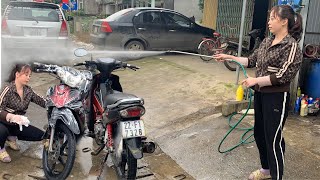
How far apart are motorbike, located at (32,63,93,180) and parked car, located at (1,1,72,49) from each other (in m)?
5.47

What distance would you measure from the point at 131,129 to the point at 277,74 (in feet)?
4.64

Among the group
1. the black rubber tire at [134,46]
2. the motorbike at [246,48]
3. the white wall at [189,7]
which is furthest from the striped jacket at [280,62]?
the white wall at [189,7]

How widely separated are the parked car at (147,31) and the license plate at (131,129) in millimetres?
7482

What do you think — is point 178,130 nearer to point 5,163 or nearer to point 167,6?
point 5,163

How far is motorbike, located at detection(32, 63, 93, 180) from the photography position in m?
3.68

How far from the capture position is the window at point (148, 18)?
35.7 feet

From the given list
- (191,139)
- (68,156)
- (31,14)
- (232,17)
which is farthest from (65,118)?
(232,17)

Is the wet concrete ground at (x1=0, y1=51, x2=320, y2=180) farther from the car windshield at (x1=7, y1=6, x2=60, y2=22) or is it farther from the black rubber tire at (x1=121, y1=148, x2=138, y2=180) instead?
the car windshield at (x1=7, y1=6, x2=60, y2=22)

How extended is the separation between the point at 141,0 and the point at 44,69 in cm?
1836

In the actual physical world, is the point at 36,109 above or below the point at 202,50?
below

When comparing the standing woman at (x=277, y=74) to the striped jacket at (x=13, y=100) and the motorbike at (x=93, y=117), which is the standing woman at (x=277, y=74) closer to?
the motorbike at (x=93, y=117)

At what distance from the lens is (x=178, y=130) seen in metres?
5.35

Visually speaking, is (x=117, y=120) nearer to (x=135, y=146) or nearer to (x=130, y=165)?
(x=135, y=146)

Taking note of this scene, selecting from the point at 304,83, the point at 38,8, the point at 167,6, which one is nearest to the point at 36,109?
the point at 38,8
